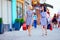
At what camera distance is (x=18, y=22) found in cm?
2623

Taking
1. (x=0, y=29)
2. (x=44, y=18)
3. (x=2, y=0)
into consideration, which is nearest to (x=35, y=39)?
(x=44, y=18)

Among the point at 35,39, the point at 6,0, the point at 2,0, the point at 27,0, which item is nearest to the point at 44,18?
the point at 35,39

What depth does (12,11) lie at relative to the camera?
1064 inches

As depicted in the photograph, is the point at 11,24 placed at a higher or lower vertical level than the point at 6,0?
lower

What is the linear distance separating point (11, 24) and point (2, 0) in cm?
437

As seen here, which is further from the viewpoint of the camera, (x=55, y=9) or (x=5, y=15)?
(x=55, y=9)

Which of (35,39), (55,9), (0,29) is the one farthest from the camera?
(55,9)

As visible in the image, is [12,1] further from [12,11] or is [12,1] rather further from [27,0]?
[27,0]

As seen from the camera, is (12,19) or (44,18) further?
(12,19)

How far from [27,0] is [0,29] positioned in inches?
822

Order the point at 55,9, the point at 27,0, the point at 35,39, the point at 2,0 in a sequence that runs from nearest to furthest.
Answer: the point at 35,39 → the point at 2,0 → the point at 27,0 → the point at 55,9

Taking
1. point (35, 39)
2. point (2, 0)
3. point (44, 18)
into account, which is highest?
point (2, 0)

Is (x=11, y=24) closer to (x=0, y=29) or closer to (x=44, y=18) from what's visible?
(x=0, y=29)

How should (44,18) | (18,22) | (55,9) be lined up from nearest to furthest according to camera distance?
(44,18) < (18,22) < (55,9)
